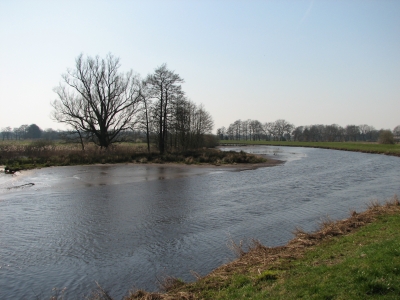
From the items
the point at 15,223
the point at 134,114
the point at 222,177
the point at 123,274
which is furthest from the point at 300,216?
the point at 134,114

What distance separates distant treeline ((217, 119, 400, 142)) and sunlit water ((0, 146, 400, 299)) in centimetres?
11699

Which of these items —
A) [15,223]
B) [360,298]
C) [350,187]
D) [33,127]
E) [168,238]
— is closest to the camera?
[360,298]

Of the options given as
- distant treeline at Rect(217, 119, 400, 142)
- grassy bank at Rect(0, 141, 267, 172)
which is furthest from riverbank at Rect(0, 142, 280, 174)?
distant treeline at Rect(217, 119, 400, 142)

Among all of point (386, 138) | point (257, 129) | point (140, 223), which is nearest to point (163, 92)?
point (140, 223)

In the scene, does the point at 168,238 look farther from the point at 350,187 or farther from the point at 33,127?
the point at 33,127

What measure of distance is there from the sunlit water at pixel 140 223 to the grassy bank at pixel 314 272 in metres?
1.05

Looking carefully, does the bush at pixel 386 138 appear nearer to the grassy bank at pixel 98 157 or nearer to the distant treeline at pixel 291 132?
the grassy bank at pixel 98 157

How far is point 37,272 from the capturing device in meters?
8.06

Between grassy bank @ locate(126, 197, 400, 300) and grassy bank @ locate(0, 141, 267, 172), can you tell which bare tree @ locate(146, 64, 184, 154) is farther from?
grassy bank @ locate(126, 197, 400, 300)

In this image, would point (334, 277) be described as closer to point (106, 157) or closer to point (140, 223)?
point (140, 223)

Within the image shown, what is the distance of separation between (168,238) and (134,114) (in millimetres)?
38866

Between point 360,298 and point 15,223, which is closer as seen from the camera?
point 360,298

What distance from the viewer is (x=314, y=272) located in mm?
5824


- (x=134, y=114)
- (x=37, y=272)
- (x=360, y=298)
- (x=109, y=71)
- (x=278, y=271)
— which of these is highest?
(x=109, y=71)
